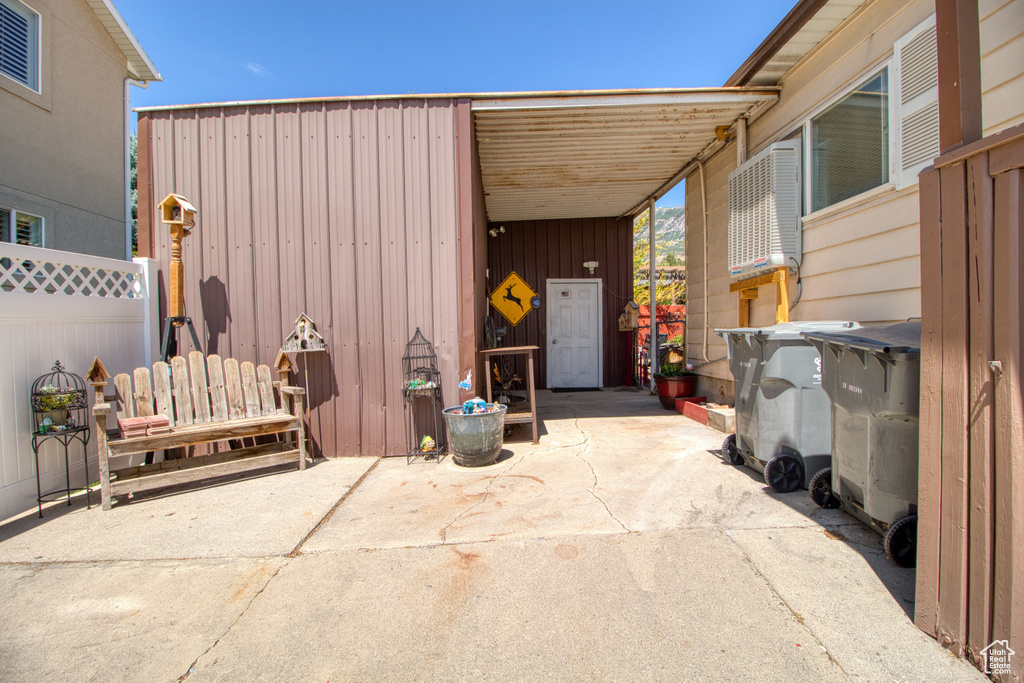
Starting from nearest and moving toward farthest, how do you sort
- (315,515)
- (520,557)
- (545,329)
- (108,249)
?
(520,557) → (315,515) → (108,249) → (545,329)

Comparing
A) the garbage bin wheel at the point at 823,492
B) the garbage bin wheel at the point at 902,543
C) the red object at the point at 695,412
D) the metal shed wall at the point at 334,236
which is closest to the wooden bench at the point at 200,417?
the metal shed wall at the point at 334,236

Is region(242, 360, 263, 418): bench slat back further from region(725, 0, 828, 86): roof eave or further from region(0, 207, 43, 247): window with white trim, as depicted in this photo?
region(725, 0, 828, 86): roof eave

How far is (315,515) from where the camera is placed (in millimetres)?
3330

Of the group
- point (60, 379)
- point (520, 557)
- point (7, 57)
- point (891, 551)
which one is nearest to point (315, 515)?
point (520, 557)

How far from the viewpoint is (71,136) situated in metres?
6.66

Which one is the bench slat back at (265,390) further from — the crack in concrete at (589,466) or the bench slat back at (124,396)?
the crack in concrete at (589,466)

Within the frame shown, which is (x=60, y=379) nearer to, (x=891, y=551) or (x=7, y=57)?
(x=7, y=57)

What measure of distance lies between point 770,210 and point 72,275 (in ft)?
20.5

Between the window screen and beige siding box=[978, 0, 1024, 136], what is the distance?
0.79 m

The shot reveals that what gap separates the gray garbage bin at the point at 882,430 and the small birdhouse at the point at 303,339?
13.4 ft

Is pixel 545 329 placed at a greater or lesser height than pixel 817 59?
lesser

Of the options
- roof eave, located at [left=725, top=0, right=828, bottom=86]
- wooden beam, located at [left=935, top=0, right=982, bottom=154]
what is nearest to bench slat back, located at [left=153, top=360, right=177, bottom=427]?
wooden beam, located at [left=935, top=0, right=982, bottom=154]

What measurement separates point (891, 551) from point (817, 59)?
4.22 meters

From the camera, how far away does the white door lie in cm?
922
